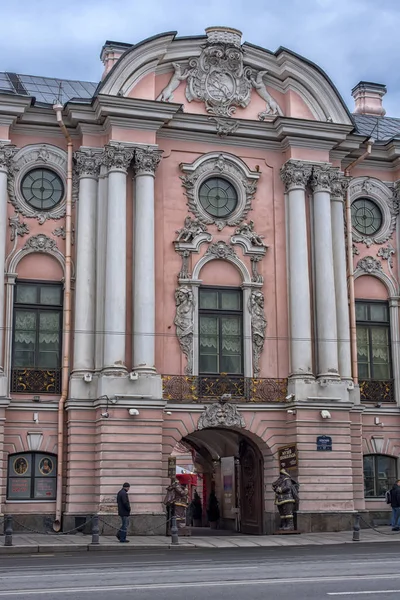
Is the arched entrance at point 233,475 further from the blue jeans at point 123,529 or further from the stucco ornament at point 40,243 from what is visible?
the stucco ornament at point 40,243

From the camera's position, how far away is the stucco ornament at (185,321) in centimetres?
2652

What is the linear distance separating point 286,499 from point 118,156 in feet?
34.7

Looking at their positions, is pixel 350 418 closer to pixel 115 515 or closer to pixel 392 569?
pixel 115 515

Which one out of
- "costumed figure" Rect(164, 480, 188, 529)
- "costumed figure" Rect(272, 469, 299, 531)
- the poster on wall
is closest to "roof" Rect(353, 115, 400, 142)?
the poster on wall

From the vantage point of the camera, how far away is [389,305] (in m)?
29.4

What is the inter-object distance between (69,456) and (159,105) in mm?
10200

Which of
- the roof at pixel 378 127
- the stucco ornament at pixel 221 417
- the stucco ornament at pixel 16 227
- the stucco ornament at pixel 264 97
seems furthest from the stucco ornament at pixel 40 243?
the roof at pixel 378 127

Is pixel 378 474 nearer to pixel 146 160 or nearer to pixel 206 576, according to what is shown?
pixel 146 160

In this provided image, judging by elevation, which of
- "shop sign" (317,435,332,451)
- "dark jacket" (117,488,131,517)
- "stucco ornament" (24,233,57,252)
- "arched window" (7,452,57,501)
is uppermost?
"stucco ornament" (24,233,57,252)

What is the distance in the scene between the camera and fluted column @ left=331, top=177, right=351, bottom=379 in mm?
27547

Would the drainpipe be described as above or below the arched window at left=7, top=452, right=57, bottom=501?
above

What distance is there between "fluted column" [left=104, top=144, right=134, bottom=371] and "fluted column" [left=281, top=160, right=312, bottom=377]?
5007 mm

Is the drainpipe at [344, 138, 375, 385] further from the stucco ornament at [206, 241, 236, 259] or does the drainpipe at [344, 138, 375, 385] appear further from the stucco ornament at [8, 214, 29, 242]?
the stucco ornament at [8, 214, 29, 242]

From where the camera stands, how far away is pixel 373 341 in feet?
95.3
